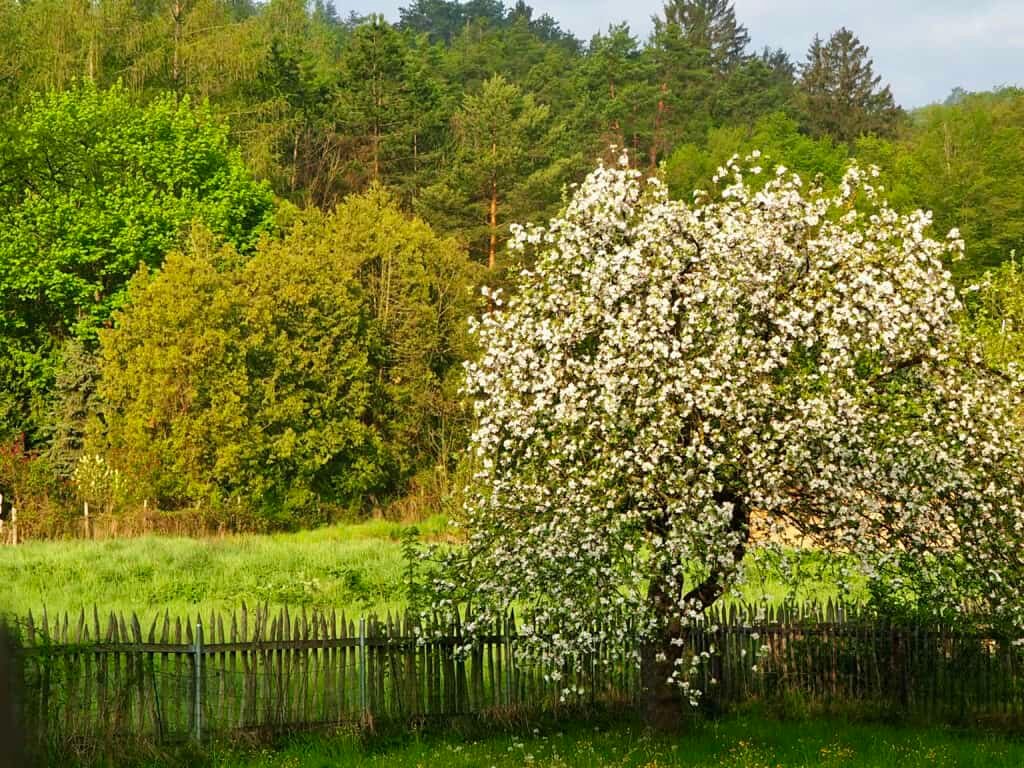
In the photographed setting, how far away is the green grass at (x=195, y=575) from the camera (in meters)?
23.5

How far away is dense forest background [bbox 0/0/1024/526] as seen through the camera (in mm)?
39812

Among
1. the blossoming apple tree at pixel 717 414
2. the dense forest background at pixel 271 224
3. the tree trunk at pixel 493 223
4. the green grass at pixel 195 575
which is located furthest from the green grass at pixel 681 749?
the tree trunk at pixel 493 223

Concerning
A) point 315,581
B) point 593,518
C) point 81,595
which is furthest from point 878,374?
point 81,595

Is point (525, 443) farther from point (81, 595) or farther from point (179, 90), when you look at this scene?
point (179, 90)

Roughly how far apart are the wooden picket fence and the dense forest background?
20.1 metres

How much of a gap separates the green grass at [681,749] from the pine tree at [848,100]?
72014 millimetres

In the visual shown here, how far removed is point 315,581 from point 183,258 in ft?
62.8

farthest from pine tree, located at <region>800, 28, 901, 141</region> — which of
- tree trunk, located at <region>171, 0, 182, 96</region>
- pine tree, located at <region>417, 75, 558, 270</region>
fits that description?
tree trunk, located at <region>171, 0, 182, 96</region>

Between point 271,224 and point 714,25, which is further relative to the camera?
point 714,25

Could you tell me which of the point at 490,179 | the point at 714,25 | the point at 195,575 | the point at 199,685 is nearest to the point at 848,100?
the point at 714,25

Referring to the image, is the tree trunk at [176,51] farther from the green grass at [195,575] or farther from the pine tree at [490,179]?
the green grass at [195,575]

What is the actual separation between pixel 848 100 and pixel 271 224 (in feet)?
155

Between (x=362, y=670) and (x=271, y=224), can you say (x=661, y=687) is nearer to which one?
(x=362, y=670)

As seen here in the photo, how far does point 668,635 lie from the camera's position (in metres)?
→ 13.8
